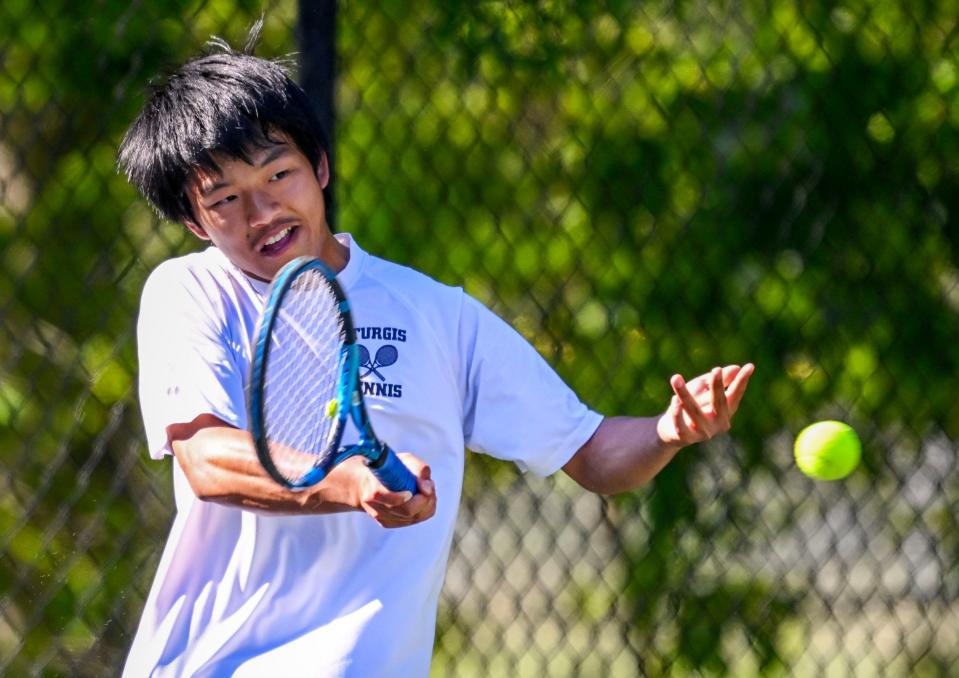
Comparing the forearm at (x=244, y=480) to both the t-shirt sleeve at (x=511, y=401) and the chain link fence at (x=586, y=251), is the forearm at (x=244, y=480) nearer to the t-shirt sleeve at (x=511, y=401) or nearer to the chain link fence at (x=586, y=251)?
the t-shirt sleeve at (x=511, y=401)

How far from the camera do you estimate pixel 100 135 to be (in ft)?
10.3

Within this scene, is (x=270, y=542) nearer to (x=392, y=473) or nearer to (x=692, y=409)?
(x=392, y=473)

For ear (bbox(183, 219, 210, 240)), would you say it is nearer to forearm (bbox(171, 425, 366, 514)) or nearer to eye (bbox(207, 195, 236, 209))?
eye (bbox(207, 195, 236, 209))

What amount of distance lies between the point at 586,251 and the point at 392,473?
152 cm

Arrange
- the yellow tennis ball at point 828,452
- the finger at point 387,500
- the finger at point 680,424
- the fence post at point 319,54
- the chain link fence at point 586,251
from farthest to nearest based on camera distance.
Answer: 1. the chain link fence at point 586,251
2. the fence post at point 319,54
3. the yellow tennis ball at point 828,452
4. the finger at point 680,424
5. the finger at point 387,500

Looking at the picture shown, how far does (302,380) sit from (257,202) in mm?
242

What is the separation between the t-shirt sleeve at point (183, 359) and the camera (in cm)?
189

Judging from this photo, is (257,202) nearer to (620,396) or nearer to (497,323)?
(497,323)

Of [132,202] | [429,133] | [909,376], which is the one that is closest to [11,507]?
[132,202]

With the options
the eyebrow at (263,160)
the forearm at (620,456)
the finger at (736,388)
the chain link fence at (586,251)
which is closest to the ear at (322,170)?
the eyebrow at (263,160)

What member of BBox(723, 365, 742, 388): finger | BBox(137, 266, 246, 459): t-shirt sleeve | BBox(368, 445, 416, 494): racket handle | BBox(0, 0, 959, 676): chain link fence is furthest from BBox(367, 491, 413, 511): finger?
BBox(0, 0, 959, 676): chain link fence

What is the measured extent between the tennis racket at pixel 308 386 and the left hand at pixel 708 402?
44cm

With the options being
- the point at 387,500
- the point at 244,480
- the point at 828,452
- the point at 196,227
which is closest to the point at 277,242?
the point at 196,227

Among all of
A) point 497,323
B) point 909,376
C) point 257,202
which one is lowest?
point 909,376
